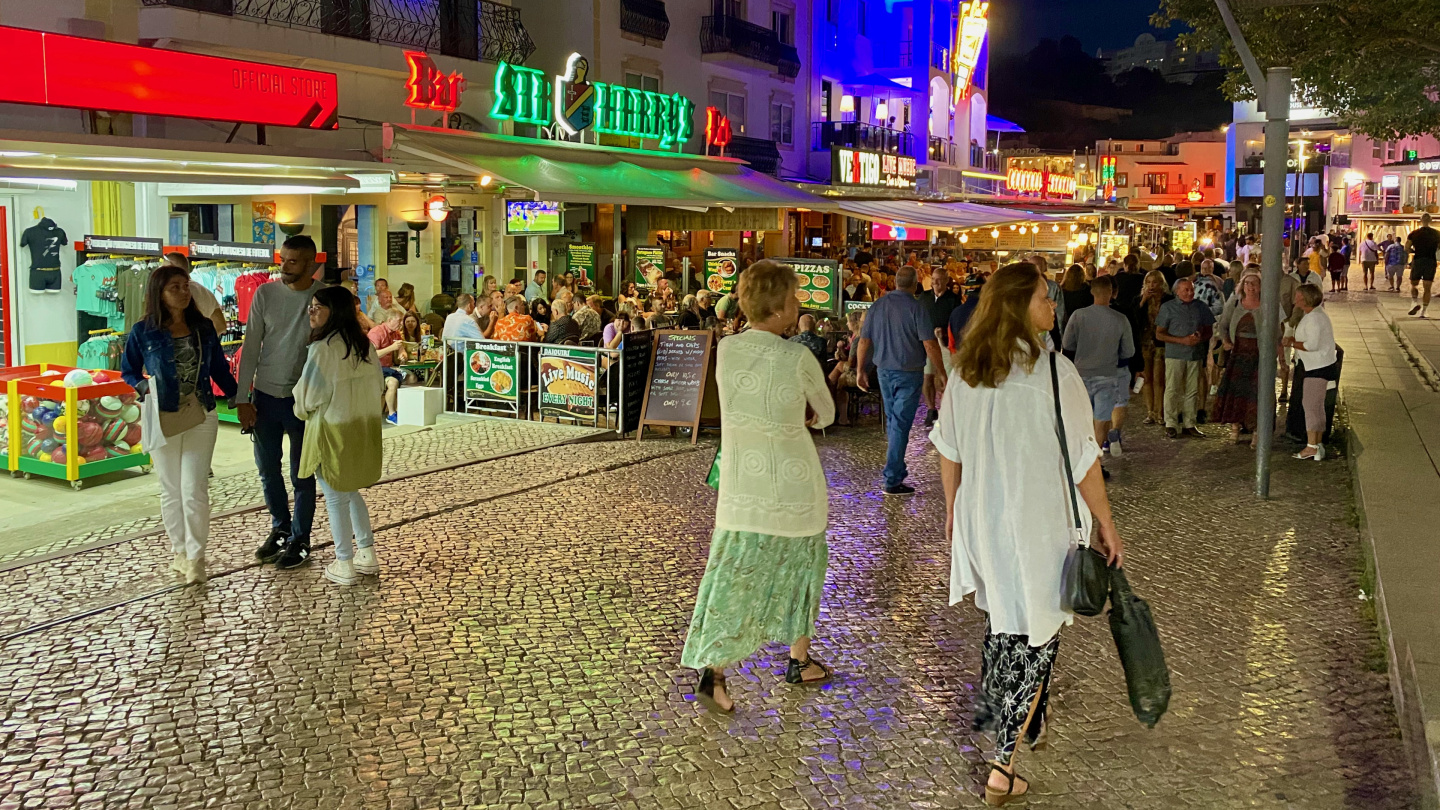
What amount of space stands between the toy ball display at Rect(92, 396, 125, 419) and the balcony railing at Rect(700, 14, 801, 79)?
19301 mm

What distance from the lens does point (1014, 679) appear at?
15.1 feet

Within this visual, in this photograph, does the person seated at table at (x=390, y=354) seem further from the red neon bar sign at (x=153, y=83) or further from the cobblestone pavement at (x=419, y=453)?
the red neon bar sign at (x=153, y=83)

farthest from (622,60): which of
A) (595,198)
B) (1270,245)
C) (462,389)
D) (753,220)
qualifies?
(1270,245)

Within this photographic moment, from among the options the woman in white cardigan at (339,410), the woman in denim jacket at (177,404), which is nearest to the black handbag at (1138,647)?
the woman in white cardigan at (339,410)

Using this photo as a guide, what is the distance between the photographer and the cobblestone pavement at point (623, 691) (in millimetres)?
4730

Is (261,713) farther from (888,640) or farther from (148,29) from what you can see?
(148,29)

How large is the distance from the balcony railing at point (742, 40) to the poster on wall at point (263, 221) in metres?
12.1

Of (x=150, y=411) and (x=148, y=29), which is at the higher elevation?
(x=148, y=29)

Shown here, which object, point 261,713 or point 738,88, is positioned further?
point 738,88

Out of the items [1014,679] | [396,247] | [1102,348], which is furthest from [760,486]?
[396,247]

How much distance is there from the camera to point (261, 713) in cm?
536

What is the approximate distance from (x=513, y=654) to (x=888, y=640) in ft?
6.19

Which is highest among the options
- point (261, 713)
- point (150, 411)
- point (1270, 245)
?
point (1270, 245)

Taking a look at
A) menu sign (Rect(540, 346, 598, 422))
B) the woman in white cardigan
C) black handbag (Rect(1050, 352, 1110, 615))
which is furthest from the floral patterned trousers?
menu sign (Rect(540, 346, 598, 422))
